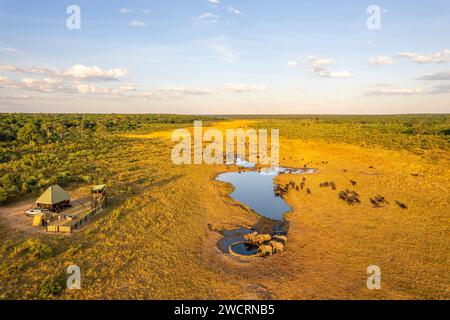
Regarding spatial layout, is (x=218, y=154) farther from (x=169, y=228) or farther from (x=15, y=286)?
(x=15, y=286)

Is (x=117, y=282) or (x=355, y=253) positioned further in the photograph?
(x=355, y=253)

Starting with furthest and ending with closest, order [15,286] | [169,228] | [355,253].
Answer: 1. [169,228]
2. [355,253]
3. [15,286]

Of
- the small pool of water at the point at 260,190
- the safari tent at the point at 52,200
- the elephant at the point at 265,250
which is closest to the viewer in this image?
the elephant at the point at 265,250

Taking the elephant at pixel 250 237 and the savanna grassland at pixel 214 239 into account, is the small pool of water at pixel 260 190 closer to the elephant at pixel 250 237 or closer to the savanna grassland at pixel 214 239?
the savanna grassland at pixel 214 239

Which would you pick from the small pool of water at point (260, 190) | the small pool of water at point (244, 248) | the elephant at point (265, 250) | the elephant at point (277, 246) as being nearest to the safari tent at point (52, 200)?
the small pool of water at point (244, 248)

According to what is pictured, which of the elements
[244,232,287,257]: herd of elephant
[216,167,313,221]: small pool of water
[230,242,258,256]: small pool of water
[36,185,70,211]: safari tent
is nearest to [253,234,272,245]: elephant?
[244,232,287,257]: herd of elephant

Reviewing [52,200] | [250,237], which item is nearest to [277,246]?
[250,237]
